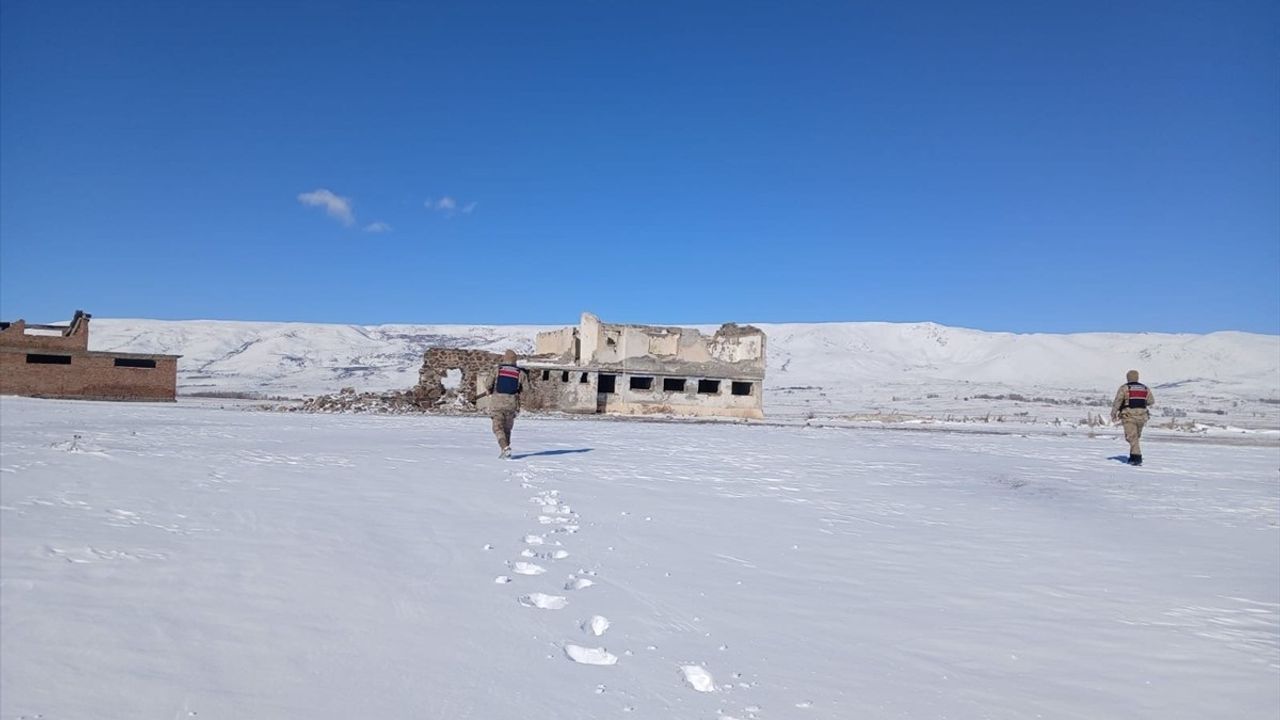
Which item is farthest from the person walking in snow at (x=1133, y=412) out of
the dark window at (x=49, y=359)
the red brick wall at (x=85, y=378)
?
the dark window at (x=49, y=359)

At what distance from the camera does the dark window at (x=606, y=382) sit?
30.5 metres

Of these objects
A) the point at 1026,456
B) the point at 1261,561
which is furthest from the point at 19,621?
the point at 1026,456

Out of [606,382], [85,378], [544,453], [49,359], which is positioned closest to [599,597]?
[544,453]

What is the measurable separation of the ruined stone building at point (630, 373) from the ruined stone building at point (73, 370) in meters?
9.68

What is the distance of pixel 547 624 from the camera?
4.50 meters

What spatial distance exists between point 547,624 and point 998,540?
4844mm

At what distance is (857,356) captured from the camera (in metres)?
97.7

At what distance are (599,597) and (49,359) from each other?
32774 mm

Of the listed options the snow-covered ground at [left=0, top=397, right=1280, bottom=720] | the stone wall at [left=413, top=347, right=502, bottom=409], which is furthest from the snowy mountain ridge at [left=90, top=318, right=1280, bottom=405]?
the snow-covered ground at [left=0, top=397, right=1280, bottom=720]

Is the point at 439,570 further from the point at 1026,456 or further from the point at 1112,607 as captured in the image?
the point at 1026,456

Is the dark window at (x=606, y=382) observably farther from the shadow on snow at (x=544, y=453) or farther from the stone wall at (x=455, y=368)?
the shadow on snow at (x=544, y=453)

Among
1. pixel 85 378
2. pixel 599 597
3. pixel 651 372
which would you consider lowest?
pixel 599 597

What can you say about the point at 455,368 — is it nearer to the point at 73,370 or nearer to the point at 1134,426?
the point at 73,370

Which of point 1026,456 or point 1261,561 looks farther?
point 1026,456
